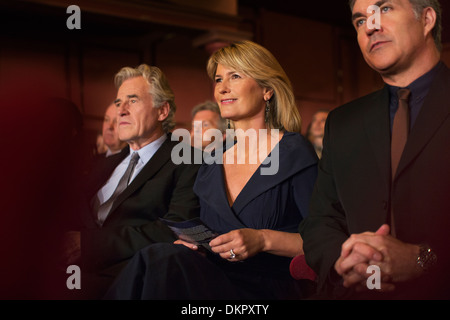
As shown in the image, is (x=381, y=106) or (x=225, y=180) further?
(x=225, y=180)

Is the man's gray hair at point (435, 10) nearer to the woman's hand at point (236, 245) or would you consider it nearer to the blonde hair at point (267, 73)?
the blonde hair at point (267, 73)

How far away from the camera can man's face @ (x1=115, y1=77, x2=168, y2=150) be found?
2.14m

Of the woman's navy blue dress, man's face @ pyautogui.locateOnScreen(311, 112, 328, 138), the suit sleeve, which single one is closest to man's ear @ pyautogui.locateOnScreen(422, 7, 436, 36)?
the suit sleeve

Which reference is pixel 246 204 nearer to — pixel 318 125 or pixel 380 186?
pixel 380 186

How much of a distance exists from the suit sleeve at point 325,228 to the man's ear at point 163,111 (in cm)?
82

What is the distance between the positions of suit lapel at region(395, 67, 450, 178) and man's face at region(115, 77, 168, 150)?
1136 mm

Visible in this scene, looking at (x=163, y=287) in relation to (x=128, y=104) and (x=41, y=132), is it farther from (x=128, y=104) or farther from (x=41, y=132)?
(x=128, y=104)

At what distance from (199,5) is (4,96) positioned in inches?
194

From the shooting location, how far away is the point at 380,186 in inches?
55.7

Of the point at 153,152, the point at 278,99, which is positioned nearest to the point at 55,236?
the point at 153,152

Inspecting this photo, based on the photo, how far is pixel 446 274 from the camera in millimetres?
1322

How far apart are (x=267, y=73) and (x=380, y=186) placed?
0.70 metres

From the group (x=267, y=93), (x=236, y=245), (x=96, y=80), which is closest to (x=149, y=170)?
(x=267, y=93)

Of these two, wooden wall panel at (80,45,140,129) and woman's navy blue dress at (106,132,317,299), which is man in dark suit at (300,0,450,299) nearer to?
woman's navy blue dress at (106,132,317,299)
